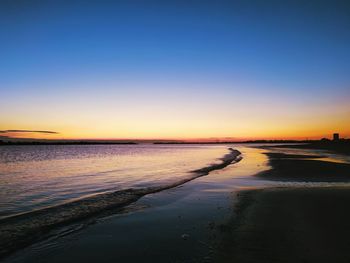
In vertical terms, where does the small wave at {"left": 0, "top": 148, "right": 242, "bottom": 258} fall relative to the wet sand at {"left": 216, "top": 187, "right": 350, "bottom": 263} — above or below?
below

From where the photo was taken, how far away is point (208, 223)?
998 centimetres

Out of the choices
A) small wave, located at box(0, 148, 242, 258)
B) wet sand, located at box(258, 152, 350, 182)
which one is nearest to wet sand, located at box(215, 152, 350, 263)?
small wave, located at box(0, 148, 242, 258)

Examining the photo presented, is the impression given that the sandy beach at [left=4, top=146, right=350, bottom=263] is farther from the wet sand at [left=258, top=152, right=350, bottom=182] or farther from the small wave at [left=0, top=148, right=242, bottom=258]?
the wet sand at [left=258, top=152, right=350, bottom=182]

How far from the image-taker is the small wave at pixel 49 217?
864 centimetres

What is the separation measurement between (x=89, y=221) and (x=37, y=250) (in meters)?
3.09

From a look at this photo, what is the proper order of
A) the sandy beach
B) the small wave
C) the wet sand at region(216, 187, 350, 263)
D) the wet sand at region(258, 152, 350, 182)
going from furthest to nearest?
the wet sand at region(258, 152, 350, 182)
the small wave
the sandy beach
the wet sand at region(216, 187, 350, 263)

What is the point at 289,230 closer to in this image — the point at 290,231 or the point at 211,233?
the point at 290,231

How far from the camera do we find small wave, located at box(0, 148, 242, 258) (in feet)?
28.3

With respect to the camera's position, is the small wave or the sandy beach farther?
the small wave

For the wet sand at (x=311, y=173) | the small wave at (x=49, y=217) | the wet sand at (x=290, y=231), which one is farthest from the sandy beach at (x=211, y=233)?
the wet sand at (x=311, y=173)

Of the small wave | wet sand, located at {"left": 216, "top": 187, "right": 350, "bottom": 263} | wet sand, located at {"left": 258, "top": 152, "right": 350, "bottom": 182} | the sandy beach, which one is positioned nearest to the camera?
wet sand, located at {"left": 216, "top": 187, "right": 350, "bottom": 263}

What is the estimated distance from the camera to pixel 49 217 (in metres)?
11.3

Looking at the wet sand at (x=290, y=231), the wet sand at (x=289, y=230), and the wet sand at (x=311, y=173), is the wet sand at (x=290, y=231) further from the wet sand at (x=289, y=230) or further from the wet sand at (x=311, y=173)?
the wet sand at (x=311, y=173)

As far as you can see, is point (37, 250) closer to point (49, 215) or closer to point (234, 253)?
point (49, 215)
